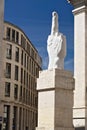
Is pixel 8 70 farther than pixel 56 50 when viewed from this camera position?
Yes

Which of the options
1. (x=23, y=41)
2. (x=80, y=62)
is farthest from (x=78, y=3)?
(x=23, y=41)

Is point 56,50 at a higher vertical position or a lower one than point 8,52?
lower

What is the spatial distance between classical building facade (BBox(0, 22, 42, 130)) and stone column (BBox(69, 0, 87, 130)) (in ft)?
149

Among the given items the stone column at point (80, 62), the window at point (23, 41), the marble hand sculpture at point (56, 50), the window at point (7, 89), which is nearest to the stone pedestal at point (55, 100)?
the marble hand sculpture at point (56, 50)

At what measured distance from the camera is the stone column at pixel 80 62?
25.0 m

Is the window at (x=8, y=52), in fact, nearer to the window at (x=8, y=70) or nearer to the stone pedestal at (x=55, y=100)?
the window at (x=8, y=70)

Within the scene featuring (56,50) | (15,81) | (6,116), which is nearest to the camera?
(56,50)

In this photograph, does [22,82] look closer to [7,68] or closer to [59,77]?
[7,68]

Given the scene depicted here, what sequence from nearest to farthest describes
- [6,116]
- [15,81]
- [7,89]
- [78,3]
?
[78,3] → [6,116] → [7,89] → [15,81]

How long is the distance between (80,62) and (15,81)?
53.5 metres

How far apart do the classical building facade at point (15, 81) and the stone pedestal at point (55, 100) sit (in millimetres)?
52273

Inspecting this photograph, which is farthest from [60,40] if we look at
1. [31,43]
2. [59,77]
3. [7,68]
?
[31,43]

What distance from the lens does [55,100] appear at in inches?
728

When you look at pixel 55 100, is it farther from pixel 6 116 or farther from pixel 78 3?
pixel 6 116
